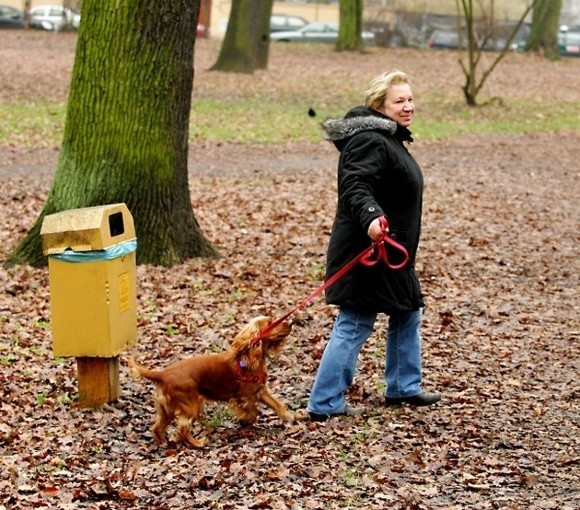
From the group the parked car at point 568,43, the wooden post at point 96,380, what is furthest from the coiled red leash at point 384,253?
the parked car at point 568,43

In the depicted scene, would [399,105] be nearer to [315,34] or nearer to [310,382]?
[310,382]

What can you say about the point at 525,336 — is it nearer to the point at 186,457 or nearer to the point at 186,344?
the point at 186,344

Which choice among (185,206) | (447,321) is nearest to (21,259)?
(185,206)

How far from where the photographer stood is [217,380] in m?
6.36

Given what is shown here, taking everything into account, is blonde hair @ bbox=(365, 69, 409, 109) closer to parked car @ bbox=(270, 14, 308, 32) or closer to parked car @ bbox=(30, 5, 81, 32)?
parked car @ bbox=(30, 5, 81, 32)

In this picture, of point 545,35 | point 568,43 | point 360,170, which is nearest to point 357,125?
point 360,170

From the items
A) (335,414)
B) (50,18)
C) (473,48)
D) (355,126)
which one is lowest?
(50,18)

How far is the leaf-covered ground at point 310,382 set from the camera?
18.6 ft

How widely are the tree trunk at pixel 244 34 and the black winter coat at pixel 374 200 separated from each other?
23.7 meters

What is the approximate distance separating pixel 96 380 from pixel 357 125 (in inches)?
82.7

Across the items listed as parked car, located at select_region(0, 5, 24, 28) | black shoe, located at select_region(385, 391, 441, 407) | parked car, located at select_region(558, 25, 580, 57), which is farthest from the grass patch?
parked car, located at select_region(0, 5, 24, 28)

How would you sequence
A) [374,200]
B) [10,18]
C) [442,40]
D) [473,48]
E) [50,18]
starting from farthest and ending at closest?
[50,18] → [10,18] → [442,40] → [473,48] → [374,200]

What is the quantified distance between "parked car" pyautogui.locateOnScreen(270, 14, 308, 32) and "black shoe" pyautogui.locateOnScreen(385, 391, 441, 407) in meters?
45.5

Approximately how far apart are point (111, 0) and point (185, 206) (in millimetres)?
1835
